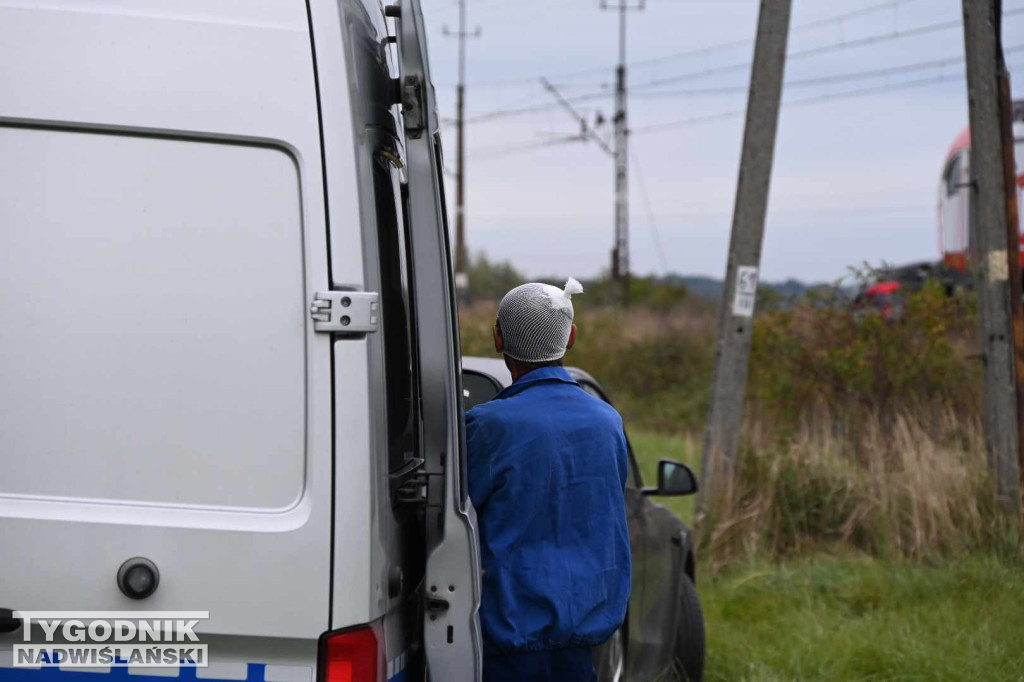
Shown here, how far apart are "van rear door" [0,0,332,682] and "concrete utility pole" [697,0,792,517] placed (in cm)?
614

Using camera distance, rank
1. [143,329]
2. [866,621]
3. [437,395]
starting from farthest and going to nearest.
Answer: [866,621] → [437,395] → [143,329]

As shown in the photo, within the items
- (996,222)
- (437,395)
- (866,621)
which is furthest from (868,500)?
(437,395)

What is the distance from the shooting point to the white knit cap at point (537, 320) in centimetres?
331

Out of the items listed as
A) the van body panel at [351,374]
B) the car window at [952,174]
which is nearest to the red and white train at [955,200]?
the car window at [952,174]

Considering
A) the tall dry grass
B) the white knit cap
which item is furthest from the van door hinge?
the tall dry grass

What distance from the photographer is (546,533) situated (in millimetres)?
3131

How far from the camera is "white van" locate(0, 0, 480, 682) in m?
2.52

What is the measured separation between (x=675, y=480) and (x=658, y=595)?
524 mm

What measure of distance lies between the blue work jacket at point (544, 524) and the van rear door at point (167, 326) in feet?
2.15

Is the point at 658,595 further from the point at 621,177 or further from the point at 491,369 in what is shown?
the point at 621,177

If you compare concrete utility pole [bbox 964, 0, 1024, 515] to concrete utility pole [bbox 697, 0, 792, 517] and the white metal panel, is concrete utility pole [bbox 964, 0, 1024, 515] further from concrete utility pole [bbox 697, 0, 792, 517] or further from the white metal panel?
the white metal panel

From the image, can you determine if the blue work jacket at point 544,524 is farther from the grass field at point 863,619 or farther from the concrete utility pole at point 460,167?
the concrete utility pole at point 460,167

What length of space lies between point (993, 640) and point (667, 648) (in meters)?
1.93

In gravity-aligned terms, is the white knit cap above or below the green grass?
above
